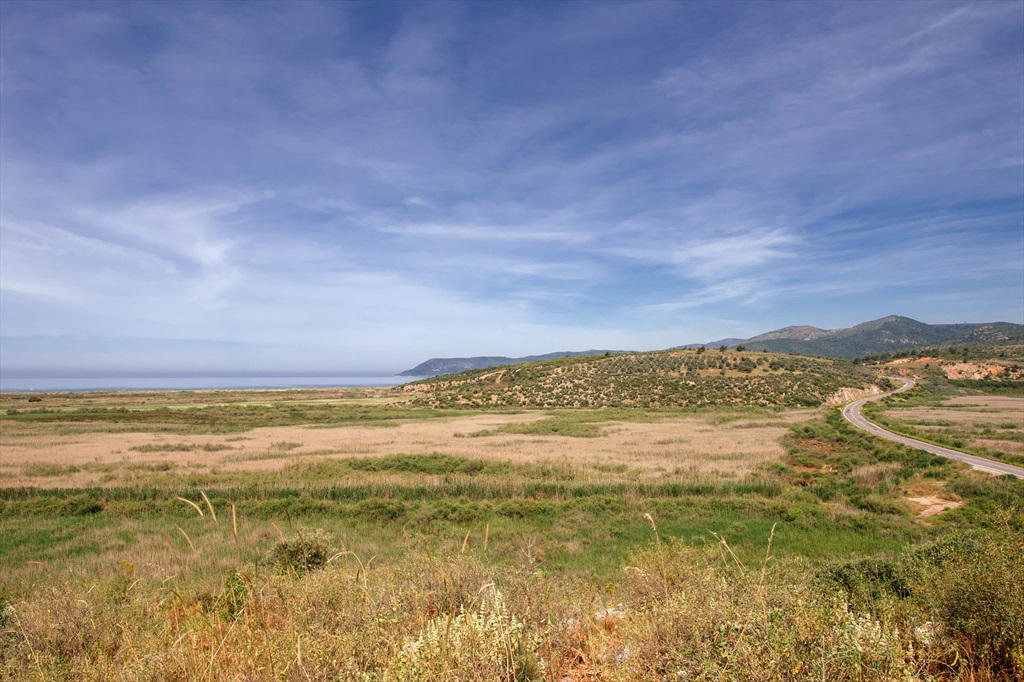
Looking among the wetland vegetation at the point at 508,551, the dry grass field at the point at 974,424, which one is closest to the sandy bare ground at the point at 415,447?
the wetland vegetation at the point at 508,551

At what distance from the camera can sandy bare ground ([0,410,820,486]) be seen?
24.9 metres

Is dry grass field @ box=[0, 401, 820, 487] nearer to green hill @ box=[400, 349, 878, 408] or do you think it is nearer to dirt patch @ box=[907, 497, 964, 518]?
dirt patch @ box=[907, 497, 964, 518]

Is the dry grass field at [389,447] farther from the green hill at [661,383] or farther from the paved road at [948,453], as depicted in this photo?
the green hill at [661,383]

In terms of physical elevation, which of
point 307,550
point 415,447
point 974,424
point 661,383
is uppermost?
point 307,550

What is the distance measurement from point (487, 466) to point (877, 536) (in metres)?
17.2

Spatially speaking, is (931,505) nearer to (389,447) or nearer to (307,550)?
(307,550)

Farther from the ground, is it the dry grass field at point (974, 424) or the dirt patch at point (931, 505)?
the dirt patch at point (931, 505)

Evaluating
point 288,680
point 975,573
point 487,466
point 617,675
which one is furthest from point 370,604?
point 487,466

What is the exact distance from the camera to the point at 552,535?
14516 mm

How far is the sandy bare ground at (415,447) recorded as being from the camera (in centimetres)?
2491

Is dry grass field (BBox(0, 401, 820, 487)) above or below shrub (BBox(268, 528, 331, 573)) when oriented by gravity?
below

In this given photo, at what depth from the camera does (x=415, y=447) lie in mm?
32406

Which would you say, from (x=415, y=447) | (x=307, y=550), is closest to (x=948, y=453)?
(x=307, y=550)

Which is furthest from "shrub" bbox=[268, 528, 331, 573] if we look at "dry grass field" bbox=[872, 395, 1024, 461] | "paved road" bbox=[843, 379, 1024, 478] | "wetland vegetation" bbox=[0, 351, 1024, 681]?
"dry grass field" bbox=[872, 395, 1024, 461]
